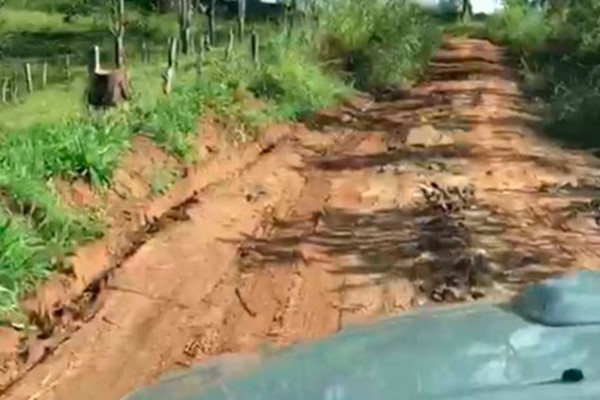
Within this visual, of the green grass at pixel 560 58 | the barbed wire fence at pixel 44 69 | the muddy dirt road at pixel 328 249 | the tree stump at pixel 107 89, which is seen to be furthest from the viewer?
the barbed wire fence at pixel 44 69

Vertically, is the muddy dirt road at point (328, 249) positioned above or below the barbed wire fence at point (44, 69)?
above

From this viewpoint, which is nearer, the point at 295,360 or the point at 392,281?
the point at 295,360

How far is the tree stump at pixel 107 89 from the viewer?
534 inches

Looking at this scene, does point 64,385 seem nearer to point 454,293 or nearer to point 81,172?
point 454,293

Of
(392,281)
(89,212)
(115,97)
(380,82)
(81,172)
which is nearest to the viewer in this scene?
(392,281)

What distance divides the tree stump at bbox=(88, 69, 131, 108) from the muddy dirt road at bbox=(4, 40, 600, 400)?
153 centimetres

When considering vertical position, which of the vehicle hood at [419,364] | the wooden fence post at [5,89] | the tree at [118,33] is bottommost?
the wooden fence post at [5,89]

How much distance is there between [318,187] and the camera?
13703mm

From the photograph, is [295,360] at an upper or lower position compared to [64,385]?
upper

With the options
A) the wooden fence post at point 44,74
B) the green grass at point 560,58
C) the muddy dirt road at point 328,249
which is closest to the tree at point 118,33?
the wooden fence post at point 44,74

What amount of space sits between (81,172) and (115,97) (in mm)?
2958

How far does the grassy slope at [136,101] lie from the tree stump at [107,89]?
21 centimetres

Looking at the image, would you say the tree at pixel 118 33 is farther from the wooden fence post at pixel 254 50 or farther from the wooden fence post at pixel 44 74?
the wooden fence post at pixel 254 50

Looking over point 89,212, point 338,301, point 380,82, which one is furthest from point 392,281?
point 380,82
